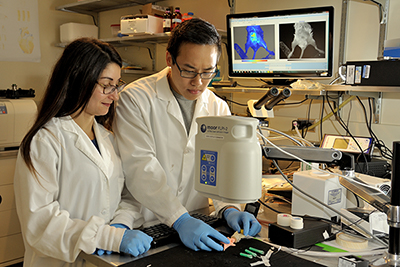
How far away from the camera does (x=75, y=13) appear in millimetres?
3799

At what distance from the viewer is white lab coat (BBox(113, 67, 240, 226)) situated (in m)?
1.27

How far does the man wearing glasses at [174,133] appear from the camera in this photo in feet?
3.97

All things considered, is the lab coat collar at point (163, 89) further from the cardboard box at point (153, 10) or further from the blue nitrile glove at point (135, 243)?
the cardboard box at point (153, 10)

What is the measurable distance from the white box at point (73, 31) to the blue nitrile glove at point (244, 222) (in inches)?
111

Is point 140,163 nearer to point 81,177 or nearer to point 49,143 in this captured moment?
point 81,177

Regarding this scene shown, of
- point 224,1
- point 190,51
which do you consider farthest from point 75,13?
point 190,51

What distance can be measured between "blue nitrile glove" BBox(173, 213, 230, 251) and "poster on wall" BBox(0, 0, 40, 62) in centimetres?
296

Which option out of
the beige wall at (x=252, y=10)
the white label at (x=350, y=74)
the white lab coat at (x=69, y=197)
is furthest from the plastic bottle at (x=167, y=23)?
the white lab coat at (x=69, y=197)

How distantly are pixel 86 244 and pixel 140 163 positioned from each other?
13.5 inches

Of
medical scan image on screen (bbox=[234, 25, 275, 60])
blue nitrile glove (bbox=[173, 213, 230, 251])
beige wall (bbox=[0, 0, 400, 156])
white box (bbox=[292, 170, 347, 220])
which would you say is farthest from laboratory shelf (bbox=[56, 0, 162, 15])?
blue nitrile glove (bbox=[173, 213, 230, 251])

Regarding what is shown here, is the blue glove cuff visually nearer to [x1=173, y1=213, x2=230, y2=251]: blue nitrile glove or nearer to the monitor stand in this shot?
[x1=173, y1=213, x2=230, y2=251]: blue nitrile glove

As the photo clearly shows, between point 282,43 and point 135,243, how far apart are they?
1482 mm

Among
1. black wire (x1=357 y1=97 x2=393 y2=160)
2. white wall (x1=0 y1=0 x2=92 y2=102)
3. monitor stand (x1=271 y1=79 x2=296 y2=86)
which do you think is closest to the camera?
black wire (x1=357 y1=97 x2=393 y2=160)

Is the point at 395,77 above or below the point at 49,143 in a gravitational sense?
above
